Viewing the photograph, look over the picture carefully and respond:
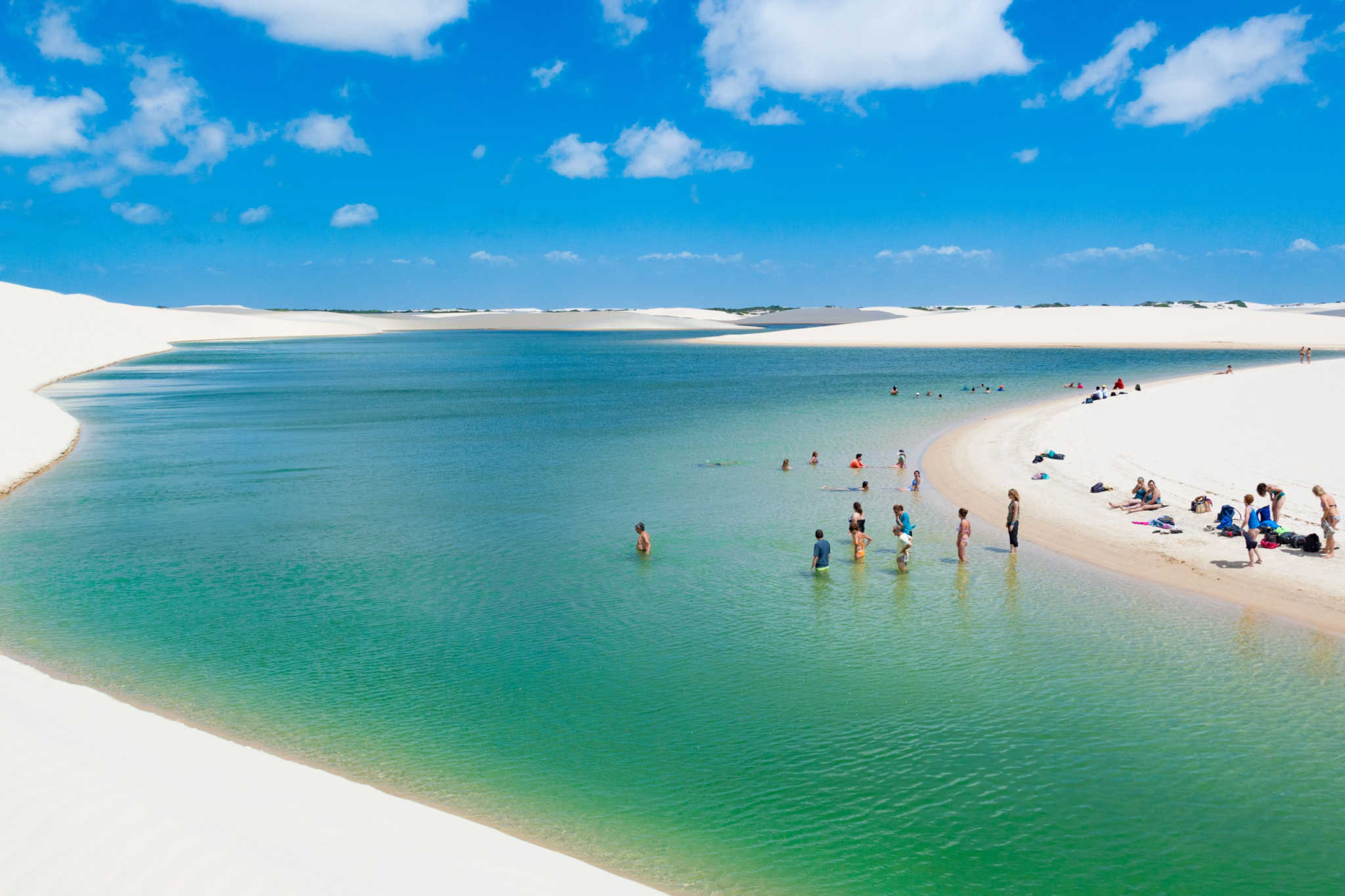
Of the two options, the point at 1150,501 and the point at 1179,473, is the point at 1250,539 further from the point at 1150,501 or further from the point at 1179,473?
the point at 1179,473

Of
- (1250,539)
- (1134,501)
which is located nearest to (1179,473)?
(1134,501)

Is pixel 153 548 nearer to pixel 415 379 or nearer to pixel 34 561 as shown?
pixel 34 561

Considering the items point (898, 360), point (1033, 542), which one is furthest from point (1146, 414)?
point (898, 360)

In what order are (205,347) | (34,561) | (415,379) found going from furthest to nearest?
(205,347)
(415,379)
(34,561)

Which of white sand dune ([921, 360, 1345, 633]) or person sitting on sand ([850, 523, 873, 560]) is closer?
white sand dune ([921, 360, 1345, 633])

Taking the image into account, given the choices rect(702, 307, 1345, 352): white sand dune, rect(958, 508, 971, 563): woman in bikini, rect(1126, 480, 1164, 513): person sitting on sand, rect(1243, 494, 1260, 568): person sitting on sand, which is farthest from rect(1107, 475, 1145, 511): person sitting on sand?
rect(702, 307, 1345, 352): white sand dune

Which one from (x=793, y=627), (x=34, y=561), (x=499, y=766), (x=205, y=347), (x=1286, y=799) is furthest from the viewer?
(x=205, y=347)

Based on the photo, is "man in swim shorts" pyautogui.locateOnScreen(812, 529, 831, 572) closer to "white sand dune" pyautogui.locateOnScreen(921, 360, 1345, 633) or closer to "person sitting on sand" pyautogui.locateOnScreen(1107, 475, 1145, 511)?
"white sand dune" pyautogui.locateOnScreen(921, 360, 1345, 633)
